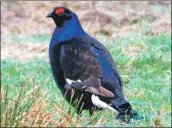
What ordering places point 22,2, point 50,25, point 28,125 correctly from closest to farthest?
point 28,125, point 50,25, point 22,2

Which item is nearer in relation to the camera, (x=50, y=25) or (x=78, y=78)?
(x=78, y=78)

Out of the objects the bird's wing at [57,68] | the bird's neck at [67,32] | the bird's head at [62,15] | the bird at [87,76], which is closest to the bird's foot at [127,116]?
the bird at [87,76]

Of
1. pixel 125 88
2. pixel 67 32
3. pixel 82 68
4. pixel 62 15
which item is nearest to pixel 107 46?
pixel 125 88

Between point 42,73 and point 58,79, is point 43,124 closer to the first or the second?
point 58,79

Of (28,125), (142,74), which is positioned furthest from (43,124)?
(142,74)

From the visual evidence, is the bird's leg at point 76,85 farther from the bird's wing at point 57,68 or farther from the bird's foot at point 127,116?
the bird's foot at point 127,116
